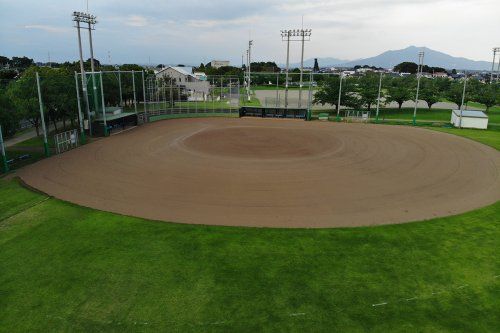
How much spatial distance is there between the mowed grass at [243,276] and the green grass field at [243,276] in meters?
0.04

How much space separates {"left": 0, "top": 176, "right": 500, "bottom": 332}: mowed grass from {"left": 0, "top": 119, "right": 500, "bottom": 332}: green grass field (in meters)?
0.04

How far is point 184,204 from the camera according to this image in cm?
1902

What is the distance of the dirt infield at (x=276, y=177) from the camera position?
18281mm

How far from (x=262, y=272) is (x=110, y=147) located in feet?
76.2

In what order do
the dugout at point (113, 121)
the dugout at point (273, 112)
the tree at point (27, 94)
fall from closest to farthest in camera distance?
the tree at point (27, 94) < the dugout at point (113, 121) < the dugout at point (273, 112)

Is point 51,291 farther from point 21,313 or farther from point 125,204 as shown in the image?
point 125,204

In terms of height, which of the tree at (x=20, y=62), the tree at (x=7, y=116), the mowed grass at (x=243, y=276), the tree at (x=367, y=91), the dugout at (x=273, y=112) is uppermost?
the tree at (x=20, y=62)

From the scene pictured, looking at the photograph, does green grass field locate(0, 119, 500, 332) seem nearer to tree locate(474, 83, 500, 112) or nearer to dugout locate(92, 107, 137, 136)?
dugout locate(92, 107, 137, 136)

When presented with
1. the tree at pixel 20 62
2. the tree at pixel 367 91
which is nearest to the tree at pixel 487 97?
the tree at pixel 367 91

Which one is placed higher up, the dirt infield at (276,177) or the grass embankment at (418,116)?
the grass embankment at (418,116)

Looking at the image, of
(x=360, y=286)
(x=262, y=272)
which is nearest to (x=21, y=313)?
(x=262, y=272)

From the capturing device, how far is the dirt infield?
18.3m

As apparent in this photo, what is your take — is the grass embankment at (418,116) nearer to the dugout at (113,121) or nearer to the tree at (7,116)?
the dugout at (113,121)

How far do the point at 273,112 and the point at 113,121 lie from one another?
71.0 feet
